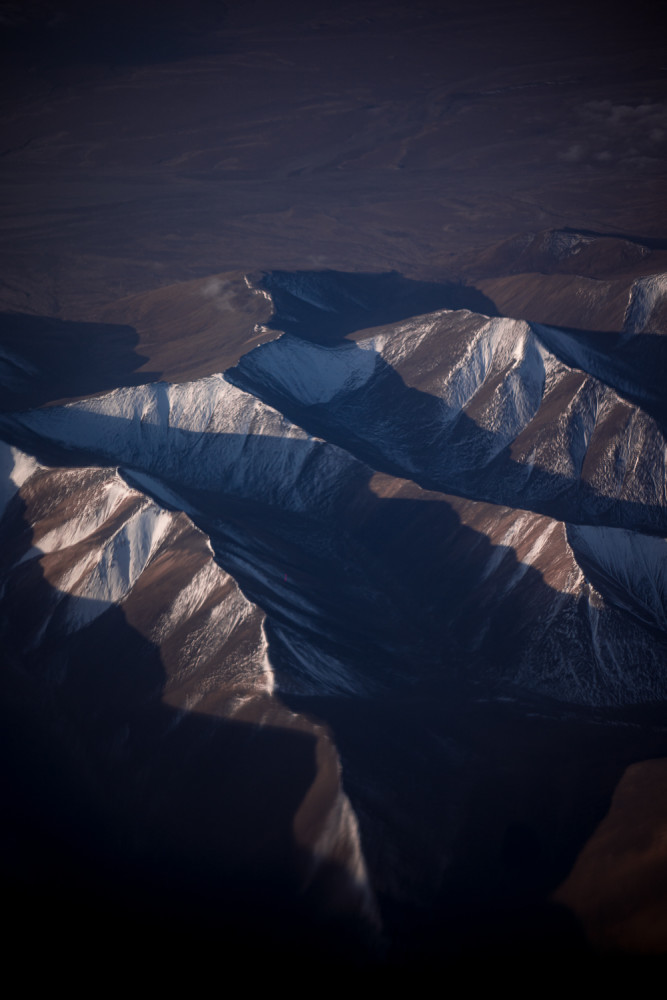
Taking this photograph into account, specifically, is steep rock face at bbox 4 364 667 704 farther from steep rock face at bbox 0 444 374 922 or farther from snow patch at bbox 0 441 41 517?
snow patch at bbox 0 441 41 517

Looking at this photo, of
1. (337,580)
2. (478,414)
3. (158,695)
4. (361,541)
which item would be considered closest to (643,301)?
(478,414)

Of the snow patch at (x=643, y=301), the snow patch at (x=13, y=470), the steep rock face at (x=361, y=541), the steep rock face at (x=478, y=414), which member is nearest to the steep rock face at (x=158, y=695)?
the snow patch at (x=13, y=470)

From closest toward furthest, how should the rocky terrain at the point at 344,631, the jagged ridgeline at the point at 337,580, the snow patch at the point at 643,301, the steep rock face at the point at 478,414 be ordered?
the rocky terrain at the point at 344,631, the jagged ridgeline at the point at 337,580, the steep rock face at the point at 478,414, the snow patch at the point at 643,301

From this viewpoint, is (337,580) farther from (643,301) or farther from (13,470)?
Answer: (643,301)

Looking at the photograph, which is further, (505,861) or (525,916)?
(505,861)

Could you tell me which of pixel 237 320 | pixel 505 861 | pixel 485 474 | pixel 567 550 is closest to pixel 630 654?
pixel 567 550

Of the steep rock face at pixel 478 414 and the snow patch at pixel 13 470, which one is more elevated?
the snow patch at pixel 13 470

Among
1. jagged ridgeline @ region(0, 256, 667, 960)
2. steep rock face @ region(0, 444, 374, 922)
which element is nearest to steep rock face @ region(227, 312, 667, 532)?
jagged ridgeline @ region(0, 256, 667, 960)

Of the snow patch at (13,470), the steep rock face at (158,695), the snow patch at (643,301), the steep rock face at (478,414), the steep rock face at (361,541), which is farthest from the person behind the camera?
the snow patch at (643,301)

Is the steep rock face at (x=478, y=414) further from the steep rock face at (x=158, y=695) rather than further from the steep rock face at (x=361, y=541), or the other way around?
the steep rock face at (x=158, y=695)

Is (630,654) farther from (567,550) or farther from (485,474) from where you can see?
(485,474)

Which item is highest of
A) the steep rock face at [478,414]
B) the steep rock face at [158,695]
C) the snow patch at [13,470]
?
the snow patch at [13,470]
